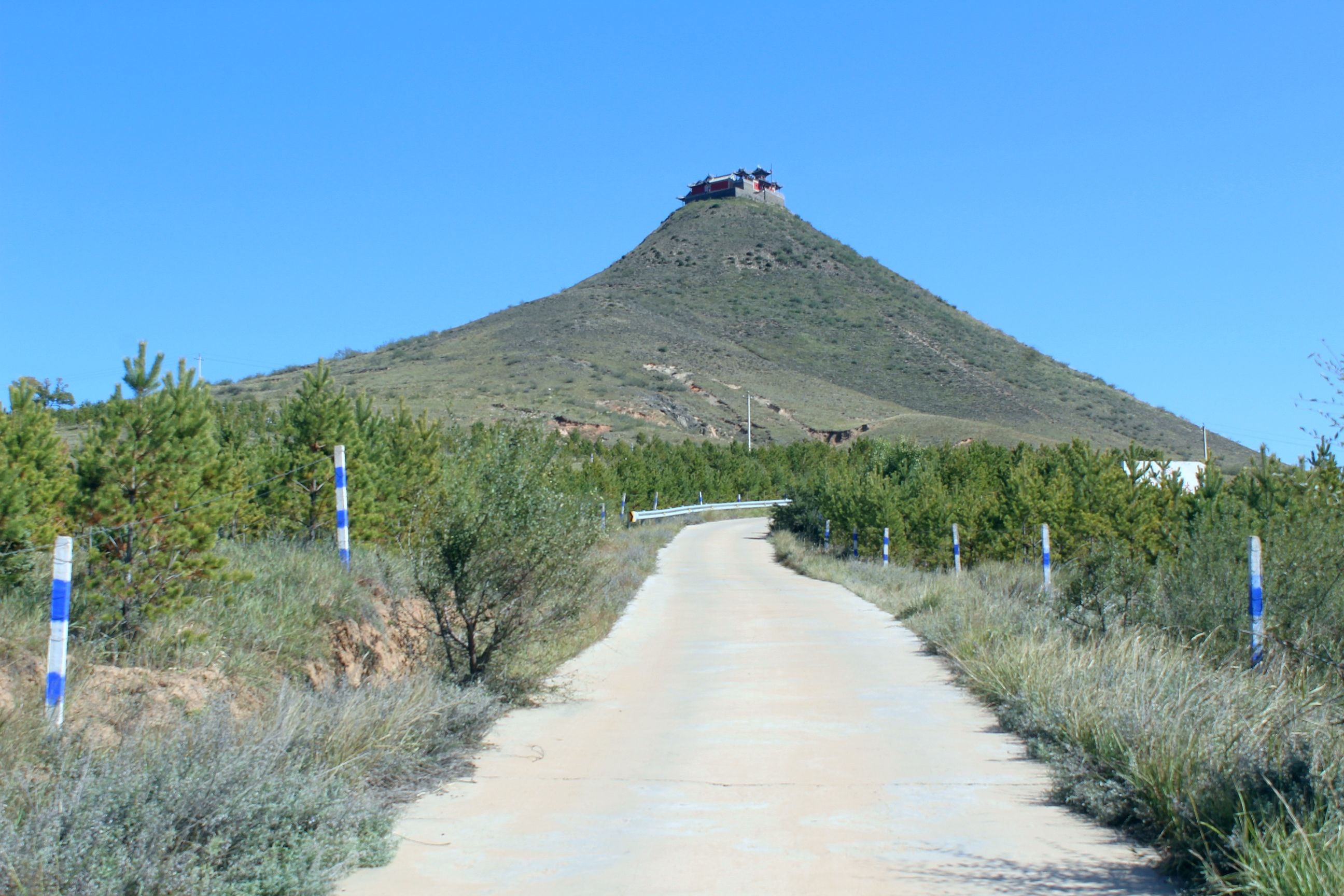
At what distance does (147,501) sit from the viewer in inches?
365

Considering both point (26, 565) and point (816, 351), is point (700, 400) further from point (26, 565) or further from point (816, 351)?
point (26, 565)

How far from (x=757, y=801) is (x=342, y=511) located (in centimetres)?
687

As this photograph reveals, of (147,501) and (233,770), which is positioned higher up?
(147,501)

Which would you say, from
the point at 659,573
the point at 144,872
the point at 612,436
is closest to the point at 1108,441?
the point at 612,436

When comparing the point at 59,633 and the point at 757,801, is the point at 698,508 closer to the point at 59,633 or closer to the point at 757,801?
the point at 757,801

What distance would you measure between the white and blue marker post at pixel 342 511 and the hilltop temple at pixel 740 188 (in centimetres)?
14456

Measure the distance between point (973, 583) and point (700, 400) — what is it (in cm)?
7278

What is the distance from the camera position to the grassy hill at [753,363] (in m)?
82.1

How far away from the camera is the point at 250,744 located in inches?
243

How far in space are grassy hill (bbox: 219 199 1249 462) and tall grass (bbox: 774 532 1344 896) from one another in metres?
54.6

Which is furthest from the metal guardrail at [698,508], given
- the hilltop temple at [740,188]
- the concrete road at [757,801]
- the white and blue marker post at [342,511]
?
the hilltop temple at [740,188]

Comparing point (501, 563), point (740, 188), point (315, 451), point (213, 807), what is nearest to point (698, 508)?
point (315, 451)

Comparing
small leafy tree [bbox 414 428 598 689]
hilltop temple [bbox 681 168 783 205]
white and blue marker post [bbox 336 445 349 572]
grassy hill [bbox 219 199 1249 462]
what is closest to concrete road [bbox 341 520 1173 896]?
small leafy tree [bbox 414 428 598 689]

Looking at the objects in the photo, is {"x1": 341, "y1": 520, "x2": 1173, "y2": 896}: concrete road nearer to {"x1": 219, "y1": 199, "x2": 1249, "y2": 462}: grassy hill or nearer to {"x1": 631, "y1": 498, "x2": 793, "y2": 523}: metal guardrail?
{"x1": 631, "y1": 498, "x2": 793, "y2": 523}: metal guardrail
